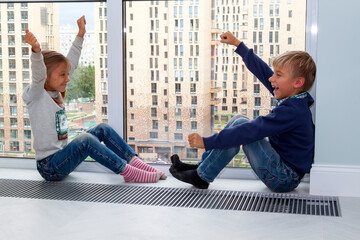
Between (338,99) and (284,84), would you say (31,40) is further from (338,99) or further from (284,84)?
(338,99)

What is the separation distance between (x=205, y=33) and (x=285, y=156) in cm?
85

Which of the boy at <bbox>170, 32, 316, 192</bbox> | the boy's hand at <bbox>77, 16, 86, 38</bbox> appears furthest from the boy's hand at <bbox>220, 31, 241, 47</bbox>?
the boy's hand at <bbox>77, 16, 86, 38</bbox>

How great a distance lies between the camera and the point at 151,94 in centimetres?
271

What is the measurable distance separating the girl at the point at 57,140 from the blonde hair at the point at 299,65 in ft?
3.00

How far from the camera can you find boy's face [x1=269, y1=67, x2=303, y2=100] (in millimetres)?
2184

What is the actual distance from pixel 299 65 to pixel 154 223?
3.32ft

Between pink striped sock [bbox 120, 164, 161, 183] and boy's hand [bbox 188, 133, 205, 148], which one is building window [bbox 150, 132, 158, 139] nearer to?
pink striped sock [bbox 120, 164, 161, 183]

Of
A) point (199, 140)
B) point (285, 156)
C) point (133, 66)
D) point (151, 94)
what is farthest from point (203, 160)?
point (133, 66)

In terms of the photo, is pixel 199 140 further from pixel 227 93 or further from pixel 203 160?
pixel 227 93

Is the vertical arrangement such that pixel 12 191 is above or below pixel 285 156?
below

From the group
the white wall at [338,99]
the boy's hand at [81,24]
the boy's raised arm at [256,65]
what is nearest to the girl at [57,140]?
the boy's hand at [81,24]

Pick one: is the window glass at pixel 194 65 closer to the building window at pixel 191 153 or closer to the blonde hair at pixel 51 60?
the building window at pixel 191 153

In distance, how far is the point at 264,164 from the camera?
216cm

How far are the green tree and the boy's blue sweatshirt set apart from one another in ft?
3.23
